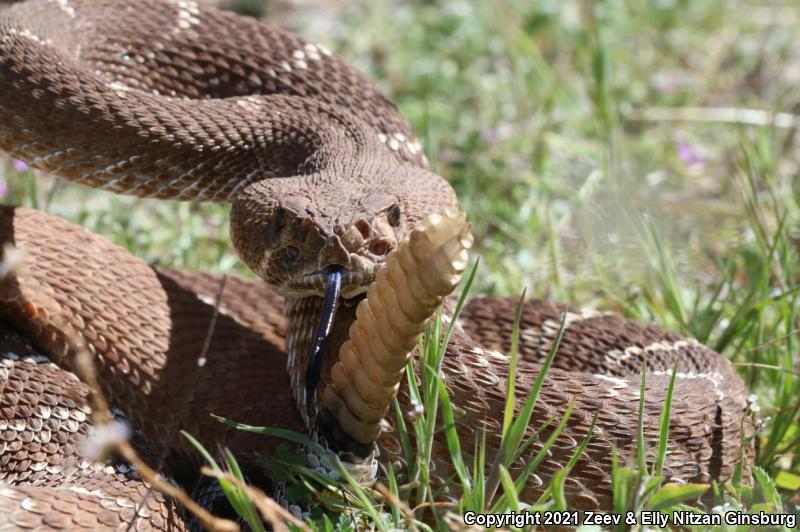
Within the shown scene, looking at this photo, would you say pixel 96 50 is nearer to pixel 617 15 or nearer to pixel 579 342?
pixel 579 342

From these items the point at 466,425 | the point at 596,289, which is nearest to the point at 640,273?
the point at 596,289

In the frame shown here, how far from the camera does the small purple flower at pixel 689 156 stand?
7.06 meters

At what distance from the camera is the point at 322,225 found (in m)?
3.62

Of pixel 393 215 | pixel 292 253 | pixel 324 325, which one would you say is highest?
pixel 393 215

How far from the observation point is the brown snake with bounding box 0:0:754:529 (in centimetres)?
364

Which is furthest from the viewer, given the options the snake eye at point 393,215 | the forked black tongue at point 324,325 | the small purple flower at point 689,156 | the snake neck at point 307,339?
the small purple flower at point 689,156

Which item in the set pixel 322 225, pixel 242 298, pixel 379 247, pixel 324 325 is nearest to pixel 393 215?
pixel 379 247

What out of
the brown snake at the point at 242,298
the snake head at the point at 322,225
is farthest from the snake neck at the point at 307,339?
the snake head at the point at 322,225

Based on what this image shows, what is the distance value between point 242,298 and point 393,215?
57.5 inches

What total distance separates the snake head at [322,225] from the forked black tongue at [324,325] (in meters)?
0.03

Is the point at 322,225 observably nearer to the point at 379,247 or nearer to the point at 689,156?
the point at 379,247

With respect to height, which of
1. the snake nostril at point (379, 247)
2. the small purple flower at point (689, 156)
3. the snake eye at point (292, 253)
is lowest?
the snake eye at point (292, 253)

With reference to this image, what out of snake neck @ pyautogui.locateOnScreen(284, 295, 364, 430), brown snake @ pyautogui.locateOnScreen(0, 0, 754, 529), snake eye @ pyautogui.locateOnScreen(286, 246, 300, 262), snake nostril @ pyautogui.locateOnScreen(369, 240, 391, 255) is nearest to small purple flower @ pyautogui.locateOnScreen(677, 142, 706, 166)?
brown snake @ pyautogui.locateOnScreen(0, 0, 754, 529)

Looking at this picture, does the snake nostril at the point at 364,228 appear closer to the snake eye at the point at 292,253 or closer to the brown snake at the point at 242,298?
the brown snake at the point at 242,298
